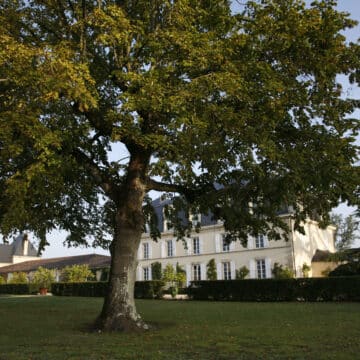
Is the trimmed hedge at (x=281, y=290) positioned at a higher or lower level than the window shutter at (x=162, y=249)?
lower

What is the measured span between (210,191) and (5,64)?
6.51m

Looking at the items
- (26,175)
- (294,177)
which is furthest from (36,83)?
(294,177)

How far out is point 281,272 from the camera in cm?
3588

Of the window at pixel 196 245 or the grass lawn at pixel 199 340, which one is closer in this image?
the grass lawn at pixel 199 340

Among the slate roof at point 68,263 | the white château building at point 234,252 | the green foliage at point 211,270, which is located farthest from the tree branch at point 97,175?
the slate roof at point 68,263

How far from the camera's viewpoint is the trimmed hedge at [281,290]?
21.8 m

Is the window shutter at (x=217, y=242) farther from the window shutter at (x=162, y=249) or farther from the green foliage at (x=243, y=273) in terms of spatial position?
the window shutter at (x=162, y=249)

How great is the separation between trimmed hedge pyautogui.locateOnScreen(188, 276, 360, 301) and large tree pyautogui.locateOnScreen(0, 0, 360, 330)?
10.8 m

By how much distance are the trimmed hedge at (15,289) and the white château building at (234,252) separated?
11.9m

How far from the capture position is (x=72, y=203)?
15.7 meters

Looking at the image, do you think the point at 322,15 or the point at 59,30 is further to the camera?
the point at 59,30

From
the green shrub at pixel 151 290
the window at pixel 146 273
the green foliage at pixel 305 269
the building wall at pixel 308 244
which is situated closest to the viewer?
the green shrub at pixel 151 290

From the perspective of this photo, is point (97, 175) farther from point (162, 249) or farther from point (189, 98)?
point (162, 249)

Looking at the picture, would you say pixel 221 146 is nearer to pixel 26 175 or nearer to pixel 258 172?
pixel 258 172
